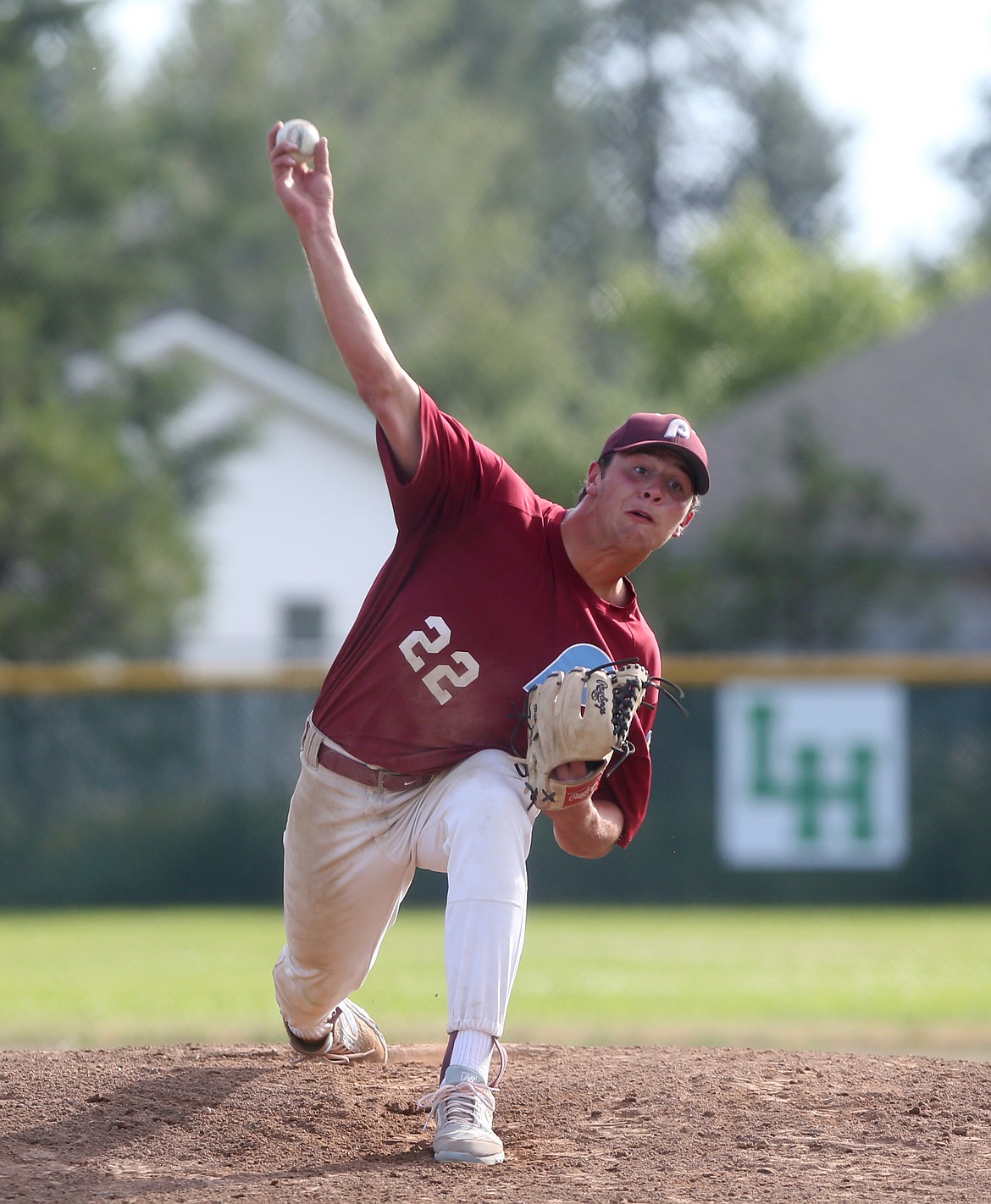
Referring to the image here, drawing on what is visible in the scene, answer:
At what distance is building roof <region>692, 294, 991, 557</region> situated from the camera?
1664 cm

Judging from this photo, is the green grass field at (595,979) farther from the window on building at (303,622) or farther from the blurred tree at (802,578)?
the window on building at (303,622)

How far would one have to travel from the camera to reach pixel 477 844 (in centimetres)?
381

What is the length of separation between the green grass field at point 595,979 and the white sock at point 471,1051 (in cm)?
235

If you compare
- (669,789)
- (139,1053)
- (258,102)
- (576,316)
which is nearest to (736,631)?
(669,789)

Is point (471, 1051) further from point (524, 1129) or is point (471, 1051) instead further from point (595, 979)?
point (595, 979)

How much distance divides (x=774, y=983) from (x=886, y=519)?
23.1ft

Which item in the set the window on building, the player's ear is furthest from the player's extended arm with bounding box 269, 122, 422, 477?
the window on building

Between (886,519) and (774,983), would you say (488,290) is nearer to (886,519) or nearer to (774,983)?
(886,519)

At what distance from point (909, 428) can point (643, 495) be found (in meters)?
15.3

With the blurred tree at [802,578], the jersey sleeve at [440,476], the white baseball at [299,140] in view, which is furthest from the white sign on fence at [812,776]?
the white baseball at [299,140]

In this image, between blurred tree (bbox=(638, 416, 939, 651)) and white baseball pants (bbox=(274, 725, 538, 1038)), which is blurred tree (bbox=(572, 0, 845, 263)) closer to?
blurred tree (bbox=(638, 416, 939, 651))

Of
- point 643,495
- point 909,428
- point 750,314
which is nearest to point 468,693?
point 643,495

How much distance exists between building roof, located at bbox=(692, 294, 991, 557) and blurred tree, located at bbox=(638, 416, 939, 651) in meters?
0.52

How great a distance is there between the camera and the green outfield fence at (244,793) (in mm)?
12664
